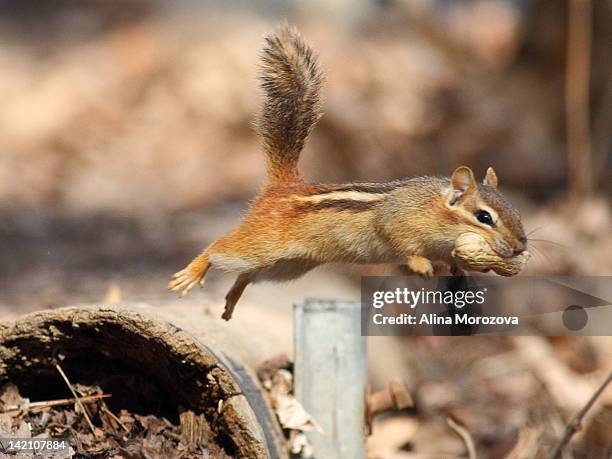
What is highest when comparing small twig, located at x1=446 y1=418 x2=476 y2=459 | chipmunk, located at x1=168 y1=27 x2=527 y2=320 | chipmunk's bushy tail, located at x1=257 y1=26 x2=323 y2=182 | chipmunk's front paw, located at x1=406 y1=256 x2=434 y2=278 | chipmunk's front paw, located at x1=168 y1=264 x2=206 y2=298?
chipmunk's bushy tail, located at x1=257 y1=26 x2=323 y2=182

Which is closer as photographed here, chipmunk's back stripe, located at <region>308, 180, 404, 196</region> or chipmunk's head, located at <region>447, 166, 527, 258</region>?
chipmunk's head, located at <region>447, 166, 527, 258</region>

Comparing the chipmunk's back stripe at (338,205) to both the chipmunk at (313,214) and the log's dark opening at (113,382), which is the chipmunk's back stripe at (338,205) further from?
the log's dark opening at (113,382)

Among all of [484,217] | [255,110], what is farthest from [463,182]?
[255,110]

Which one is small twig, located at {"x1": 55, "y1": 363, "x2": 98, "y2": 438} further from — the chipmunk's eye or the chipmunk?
the chipmunk's eye

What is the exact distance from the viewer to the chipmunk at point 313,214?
3.12 meters

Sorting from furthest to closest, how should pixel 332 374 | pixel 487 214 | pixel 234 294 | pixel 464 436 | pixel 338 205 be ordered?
pixel 464 436 < pixel 332 374 < pixel 234 294 < pixel 338 205 < pixel 487 214

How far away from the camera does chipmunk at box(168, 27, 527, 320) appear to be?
10.2 feet

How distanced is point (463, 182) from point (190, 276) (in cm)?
91

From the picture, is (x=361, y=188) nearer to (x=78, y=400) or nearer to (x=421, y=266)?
A: (x=421, y=266)

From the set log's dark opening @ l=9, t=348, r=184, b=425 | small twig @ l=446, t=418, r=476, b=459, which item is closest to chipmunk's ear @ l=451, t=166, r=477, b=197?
log's dark opening @ l=9, t=348, r=184, b=425

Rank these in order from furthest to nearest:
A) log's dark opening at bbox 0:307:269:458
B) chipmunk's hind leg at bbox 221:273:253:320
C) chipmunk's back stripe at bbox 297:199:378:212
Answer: chipmunk's hind leg at bbox 221:273:253:320
chipmunk's back stripe at bbox 297:199:378:212
log's dark opening at bbox 0:307:269:458

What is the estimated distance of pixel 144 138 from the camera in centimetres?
926

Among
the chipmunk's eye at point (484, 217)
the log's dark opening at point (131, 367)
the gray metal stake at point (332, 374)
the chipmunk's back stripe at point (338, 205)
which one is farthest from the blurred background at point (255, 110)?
the chipmunk's eye at point (484, 217)

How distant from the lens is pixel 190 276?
3.24 m
